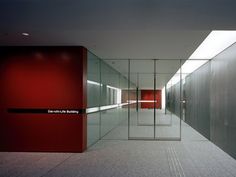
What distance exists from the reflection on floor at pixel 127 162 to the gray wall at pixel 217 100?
62 cm

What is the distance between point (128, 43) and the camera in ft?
21.6

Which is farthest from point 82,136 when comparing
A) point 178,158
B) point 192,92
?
point 192,92

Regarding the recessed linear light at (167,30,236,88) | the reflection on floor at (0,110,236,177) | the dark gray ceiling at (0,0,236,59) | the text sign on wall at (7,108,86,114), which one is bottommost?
the reflection on floor at (0,110,236,177)

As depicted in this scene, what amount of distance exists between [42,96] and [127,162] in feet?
10.6

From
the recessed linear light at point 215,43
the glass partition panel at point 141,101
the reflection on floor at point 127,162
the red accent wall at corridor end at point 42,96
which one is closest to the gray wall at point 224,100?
the recessed linear light at point 215,43

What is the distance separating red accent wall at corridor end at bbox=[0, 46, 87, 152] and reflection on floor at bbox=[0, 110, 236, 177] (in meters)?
0.45

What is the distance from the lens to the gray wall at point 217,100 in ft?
21.6

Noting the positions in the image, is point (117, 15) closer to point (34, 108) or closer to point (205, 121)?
point (34, 108)

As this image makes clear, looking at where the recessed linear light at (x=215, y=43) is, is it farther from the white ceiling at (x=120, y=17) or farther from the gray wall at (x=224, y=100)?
the white ceiling at (x=120, y=17)

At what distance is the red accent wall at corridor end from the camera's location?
6.96 metres

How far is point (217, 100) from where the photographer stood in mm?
8062

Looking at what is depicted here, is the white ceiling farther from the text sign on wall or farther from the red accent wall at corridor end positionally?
the text sign on wall

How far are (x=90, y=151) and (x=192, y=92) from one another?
732cm

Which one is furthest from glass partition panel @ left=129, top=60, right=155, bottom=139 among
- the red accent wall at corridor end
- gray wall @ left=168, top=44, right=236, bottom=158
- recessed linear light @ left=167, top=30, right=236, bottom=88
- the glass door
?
the red accent wall at corridor end
